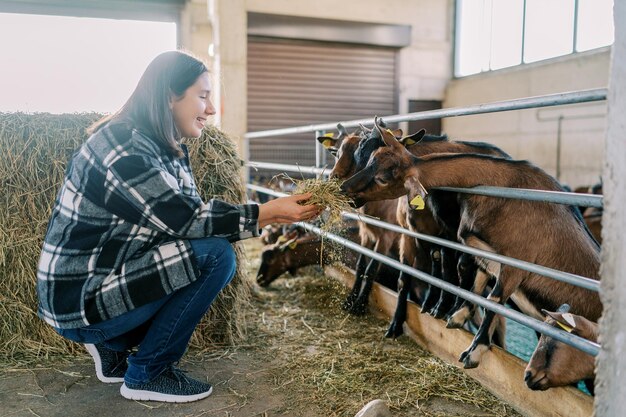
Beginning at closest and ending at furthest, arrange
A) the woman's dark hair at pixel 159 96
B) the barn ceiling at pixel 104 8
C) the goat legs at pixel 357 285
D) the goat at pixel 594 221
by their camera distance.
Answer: the woman's dark hair at pixel 159 96 → the goat legs at pixel 357 285 → the goat at pixel 594 221 → the barn ceiling at pixel 104 8

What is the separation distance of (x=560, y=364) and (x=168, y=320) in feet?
6.13

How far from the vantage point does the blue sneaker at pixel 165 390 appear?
109 inches

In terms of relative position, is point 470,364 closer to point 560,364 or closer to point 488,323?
point 488,323

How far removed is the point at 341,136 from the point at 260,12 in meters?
7.51

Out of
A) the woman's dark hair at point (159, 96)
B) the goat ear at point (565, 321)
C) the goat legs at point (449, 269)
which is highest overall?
the woman's dark hair at point (159, 96)

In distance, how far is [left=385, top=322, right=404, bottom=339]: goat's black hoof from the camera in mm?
3809

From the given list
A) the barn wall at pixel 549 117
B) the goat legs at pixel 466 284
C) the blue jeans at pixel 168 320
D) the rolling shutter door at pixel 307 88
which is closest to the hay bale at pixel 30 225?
the blue jeans at pixel 168 320

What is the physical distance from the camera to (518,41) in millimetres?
11781

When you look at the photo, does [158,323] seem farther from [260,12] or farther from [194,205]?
[260,12]

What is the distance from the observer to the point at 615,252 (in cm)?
169

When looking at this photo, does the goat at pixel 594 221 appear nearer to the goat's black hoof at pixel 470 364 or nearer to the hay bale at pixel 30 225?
the goat's black hoof at pixel 470 364

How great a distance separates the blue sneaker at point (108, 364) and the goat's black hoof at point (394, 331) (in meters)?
1.75

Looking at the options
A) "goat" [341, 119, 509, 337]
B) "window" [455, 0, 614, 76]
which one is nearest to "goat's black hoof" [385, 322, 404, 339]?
"goat" [341, 119, 509, 337]

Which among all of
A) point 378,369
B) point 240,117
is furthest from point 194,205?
point 240,117
